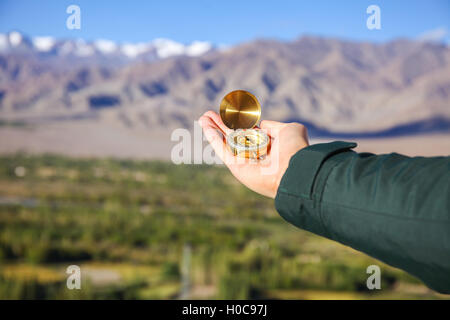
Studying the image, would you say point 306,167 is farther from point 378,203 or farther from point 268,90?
point 268,90

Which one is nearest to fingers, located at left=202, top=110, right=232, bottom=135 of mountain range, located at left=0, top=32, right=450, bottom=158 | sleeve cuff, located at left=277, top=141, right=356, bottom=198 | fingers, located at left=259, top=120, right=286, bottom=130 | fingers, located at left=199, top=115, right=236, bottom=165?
fingers, located at left=199, top=115, right=236, bottom=165

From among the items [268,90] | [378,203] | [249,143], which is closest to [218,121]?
[249,143]

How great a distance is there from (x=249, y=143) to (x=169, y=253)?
339 inches

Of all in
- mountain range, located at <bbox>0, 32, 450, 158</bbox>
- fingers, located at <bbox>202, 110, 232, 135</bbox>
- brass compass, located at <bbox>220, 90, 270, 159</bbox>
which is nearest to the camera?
fingers, located at <bbox>202, 110, 232, 135</bbox>

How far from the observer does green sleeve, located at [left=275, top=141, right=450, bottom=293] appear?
88cm

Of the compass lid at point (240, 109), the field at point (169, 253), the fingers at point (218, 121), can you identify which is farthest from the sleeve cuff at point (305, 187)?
the field at point (169, 253)

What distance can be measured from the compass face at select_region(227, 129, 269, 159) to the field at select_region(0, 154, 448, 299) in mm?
5248

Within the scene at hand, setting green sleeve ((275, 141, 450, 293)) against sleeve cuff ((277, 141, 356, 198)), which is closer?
green sleeve ((275, 141, 450, 293))

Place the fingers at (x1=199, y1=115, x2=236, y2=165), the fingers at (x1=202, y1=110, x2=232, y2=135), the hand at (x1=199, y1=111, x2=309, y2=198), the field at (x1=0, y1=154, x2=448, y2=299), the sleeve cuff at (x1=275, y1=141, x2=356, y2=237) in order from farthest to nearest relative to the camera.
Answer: the field at (x1=0, y1=154, x2=448, y2=299)
the fingers at (x1=202, y1=110, x2=232, y2=135)
the fingers at (x1=199, y1=115, x2=236, y2=165)
the hand at (x1=199, y1=111, x2=309, y2=198)
the sleeve cuff at (x1=275, y1=141, x2=356, y2=237)

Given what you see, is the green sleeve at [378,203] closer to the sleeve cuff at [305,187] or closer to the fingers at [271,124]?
the sleeve cuff at [305,187]

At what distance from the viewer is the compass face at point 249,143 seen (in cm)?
181

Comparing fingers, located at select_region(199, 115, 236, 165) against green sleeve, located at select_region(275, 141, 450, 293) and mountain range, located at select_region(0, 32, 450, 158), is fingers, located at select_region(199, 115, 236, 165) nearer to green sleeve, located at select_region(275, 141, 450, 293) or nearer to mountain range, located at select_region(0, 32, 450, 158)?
green sleeve, located at select_region(275, 141, 450, 293)

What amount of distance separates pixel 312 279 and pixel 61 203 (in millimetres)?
12416
